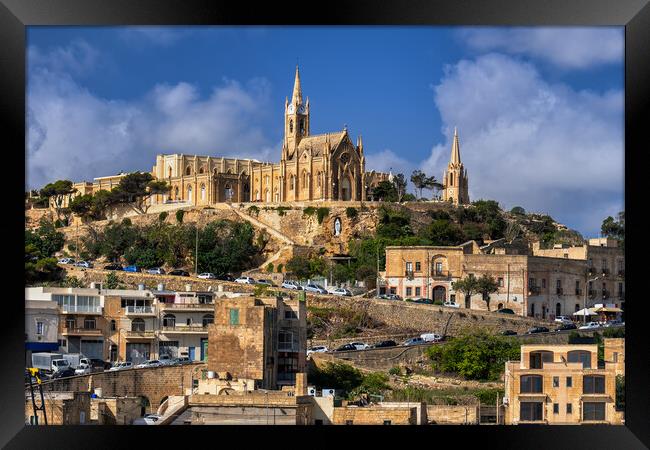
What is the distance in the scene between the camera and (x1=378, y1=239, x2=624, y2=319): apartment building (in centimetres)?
4031

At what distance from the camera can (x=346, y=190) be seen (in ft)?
180

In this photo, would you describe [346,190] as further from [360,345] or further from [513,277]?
[360,345]

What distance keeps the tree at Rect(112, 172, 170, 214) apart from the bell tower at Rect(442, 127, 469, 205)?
38.7 ft

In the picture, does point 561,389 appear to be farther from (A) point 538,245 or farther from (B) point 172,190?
(B) point 172,190

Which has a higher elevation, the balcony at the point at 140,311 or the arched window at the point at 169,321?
the balcony at the point at 140,311

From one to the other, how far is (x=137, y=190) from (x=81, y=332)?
30.4m

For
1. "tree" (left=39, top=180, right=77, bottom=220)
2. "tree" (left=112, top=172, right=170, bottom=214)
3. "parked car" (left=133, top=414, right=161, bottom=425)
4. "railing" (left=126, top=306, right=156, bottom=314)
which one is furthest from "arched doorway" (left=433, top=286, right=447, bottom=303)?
"tree" (left=39, top=180, right=77, bottom=220)

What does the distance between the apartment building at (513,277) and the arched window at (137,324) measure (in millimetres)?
11922

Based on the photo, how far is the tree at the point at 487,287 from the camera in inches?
1576

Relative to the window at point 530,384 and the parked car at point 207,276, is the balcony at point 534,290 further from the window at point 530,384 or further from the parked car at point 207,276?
the window at point 530,384

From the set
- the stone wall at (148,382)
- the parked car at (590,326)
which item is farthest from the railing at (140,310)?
the parked car at (590,326)
